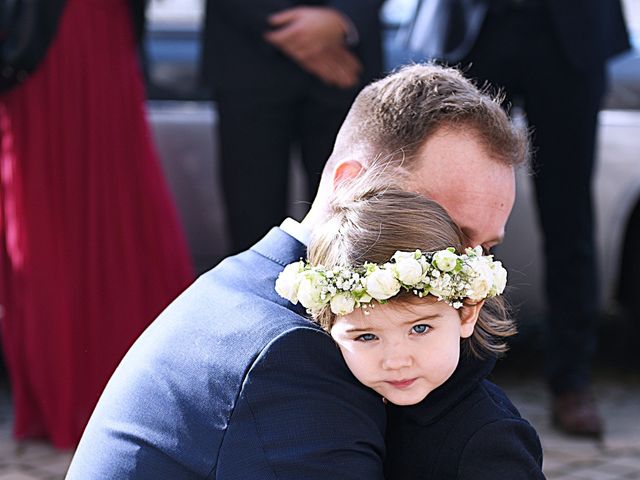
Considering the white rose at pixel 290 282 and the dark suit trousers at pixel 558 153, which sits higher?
the white rose at pixel 290 282

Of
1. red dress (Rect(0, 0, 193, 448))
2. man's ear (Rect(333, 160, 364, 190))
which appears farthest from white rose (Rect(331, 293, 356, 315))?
red dress (Rect(0, 0, 193, 448))

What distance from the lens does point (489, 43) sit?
13.3 feet

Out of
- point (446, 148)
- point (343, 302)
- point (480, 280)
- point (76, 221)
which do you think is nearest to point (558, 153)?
point (76, 221)

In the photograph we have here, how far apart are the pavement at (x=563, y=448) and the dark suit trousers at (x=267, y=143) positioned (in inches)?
37.8

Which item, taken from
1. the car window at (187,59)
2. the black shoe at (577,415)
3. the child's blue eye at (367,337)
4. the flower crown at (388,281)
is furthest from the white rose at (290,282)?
the car window at (187,59)

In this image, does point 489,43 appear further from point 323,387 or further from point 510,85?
point 323,387

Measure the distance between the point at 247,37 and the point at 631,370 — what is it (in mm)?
2272

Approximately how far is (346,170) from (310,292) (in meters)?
0.40

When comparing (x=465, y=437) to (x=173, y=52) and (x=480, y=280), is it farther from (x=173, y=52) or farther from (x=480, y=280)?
(x=173, y=52)

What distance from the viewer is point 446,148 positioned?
2.15 metres

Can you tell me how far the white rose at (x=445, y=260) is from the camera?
1771mm

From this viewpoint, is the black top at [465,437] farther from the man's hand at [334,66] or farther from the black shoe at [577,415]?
the black shoe at [577,415]

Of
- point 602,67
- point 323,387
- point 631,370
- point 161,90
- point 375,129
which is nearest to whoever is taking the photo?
point 323,387

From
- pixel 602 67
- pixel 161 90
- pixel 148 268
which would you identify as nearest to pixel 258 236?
pixel 148 268
